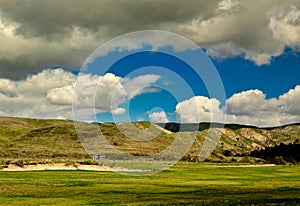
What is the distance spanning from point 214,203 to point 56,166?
385ft

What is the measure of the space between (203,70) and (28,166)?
293 ft

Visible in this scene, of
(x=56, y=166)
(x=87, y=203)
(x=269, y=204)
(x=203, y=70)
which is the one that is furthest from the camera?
(x=56, y=166)

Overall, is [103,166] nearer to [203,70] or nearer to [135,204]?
[203,70]

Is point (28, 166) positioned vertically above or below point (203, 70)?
below

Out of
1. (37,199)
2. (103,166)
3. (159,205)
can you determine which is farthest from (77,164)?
(159,205)

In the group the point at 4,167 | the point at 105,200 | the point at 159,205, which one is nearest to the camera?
the point at 159,205

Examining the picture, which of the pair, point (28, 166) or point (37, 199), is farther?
point (28, 166)

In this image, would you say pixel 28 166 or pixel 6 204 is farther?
pixel 28 166

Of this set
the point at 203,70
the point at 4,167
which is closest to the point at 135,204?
the point at 203,70

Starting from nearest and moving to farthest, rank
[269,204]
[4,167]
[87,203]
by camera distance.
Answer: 1. [269,204]
2. [87,203]
3. [4,167]

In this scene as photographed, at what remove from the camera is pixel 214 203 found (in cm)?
4462

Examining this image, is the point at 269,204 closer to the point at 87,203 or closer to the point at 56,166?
the point at 87,203

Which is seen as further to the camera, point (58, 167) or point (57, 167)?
point (58, 167)

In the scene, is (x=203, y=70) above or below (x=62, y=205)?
above
